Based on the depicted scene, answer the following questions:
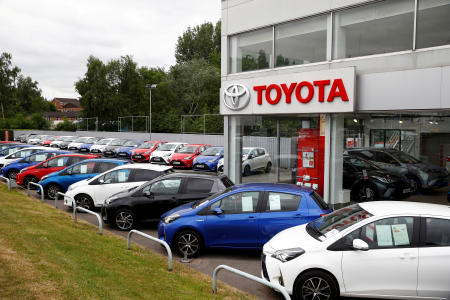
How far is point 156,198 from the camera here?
33.0ft

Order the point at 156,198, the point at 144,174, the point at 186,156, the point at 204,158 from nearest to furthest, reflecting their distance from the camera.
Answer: the point at 156,198, the point at 144,174, the point at 204,158, the point at 186,156

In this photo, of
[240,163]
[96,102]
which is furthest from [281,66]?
[96,102]

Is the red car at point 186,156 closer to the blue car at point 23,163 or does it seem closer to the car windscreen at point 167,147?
the car windscreen at point 167,147

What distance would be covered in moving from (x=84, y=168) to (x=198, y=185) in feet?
20.2

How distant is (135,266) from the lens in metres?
6.56

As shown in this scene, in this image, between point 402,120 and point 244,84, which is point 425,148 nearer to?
point 402,120

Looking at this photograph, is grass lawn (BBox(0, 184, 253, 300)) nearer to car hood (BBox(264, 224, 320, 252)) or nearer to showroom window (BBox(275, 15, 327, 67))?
car hood (BBox(264, 224, 320, 252))

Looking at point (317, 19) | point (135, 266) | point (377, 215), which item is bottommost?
point (135, 266)

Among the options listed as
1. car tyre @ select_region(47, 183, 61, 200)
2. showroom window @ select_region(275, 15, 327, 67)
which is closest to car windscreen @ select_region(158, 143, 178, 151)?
car tyre @ select_region(47, 183, 61, 200)

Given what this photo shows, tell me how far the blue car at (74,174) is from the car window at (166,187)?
445 centimetres

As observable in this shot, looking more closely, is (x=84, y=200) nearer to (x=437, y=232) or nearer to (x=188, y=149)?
(x=437, y=232)

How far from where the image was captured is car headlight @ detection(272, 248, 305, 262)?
561 cm

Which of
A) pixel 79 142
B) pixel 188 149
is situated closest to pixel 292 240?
pixel 188 149

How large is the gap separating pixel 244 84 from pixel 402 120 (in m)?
5.35
